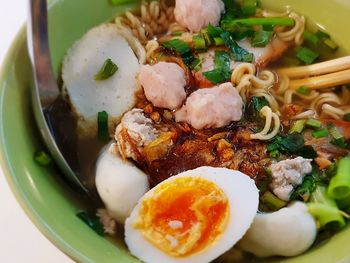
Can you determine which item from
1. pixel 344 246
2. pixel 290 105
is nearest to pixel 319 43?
pixel 290 105

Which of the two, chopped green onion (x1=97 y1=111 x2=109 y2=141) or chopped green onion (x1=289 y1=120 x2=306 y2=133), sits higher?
chopped green onion (x1=97 y1=111 x2=109 y2=141)

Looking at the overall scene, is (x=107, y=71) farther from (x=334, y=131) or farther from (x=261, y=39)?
(x=334, y=131)

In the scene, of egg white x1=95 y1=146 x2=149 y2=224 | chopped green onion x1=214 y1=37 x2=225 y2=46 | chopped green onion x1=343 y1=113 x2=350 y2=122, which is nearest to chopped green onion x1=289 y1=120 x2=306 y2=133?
chopped green onion x1=343 y1=113 x2=350 y2=122

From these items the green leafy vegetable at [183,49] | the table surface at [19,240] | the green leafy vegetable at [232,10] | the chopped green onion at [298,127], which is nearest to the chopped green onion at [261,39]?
the green leafy vegetable at [232,10]

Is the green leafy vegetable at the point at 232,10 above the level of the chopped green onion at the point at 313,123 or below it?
above

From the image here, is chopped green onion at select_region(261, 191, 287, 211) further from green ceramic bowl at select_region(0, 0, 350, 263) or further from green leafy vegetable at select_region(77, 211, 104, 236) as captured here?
green leafy vegetable at select_region(77, 211, 104, 236)

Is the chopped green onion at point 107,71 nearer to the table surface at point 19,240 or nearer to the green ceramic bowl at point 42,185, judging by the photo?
the green ceramic bowl at point 42,185
